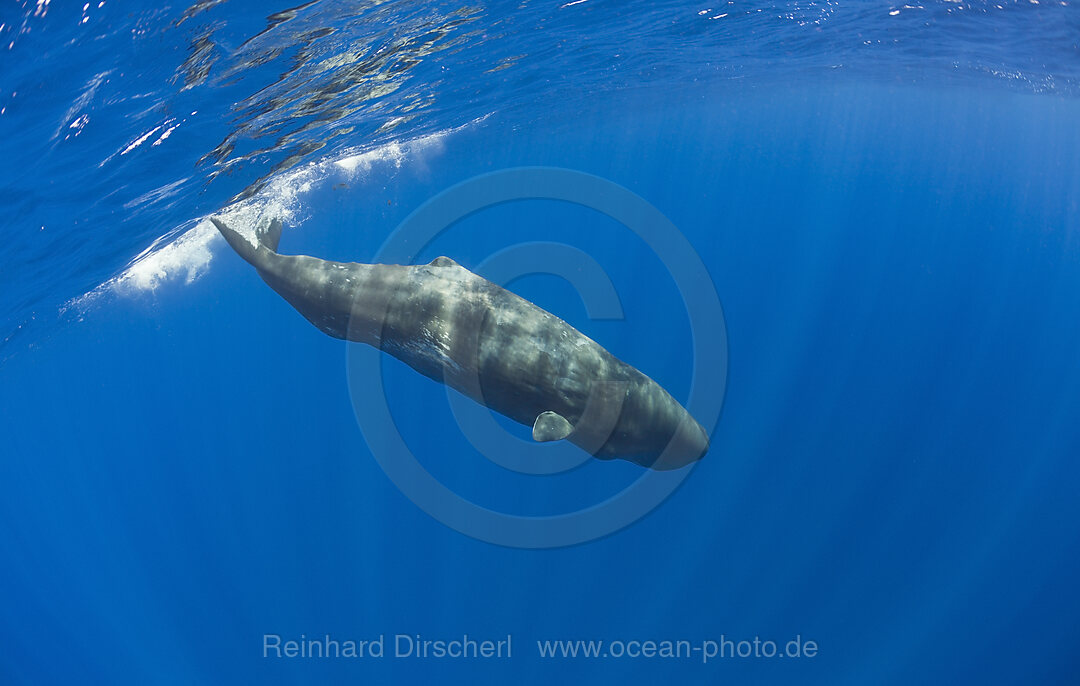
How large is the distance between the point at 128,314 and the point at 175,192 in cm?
2345

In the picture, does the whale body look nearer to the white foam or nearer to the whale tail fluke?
the whale tail fluke

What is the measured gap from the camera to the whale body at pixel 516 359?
7.42 metres

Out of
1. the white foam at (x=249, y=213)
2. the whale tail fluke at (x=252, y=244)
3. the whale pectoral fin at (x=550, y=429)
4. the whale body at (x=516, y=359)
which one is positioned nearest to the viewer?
the whale pectoral fin at (x=550, y=429)

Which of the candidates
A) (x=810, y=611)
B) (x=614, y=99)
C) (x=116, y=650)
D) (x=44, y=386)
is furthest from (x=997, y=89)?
(x=44, y=386)

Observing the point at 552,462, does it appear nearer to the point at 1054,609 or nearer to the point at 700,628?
the point at 700,628

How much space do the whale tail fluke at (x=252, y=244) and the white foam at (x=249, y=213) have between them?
1062 centimetres

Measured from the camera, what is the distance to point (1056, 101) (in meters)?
29.6

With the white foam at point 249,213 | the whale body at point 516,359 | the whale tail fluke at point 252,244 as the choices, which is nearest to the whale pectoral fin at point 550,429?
the whale body at point 516,359

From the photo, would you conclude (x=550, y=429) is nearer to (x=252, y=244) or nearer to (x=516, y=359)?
(x=516, y=359)

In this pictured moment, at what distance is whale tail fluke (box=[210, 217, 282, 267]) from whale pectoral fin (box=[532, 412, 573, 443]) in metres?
6.62

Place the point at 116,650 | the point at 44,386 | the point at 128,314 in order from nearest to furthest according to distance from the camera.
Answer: the point at 116,650 < the point at 128,314 < the point at 44,386

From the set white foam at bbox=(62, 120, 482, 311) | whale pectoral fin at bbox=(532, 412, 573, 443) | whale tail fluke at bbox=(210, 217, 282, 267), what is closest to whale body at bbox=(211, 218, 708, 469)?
whale pectoral fin at bbox=(532, 412, 573, 443)

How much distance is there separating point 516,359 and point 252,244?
20.3 ft

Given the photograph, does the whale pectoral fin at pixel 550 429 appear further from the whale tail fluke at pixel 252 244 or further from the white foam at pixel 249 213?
the white foam at pixel 249 213
